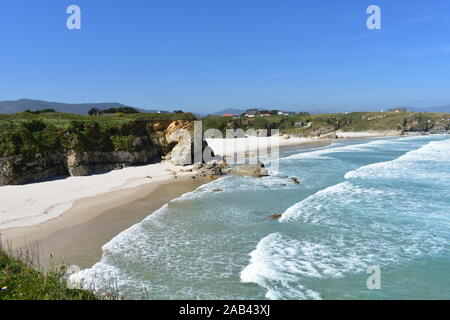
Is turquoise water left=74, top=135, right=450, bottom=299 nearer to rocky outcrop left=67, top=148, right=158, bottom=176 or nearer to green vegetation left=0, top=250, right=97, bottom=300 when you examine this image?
green vegetation left=0, top=250, right=97, bottom=300

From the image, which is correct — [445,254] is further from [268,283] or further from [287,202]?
[287,202]

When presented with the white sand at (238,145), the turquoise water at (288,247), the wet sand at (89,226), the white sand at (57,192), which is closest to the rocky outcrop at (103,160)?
the white sand at (57,192)

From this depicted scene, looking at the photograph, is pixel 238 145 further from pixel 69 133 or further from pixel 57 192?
pixel 57 192

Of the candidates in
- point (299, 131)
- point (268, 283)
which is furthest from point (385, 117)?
point (268, 283)

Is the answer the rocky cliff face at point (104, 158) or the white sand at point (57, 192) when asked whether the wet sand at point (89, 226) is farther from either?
the rocky cliff face at point (104, 158)

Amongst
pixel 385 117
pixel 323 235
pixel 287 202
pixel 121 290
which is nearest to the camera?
pixel 121 290
